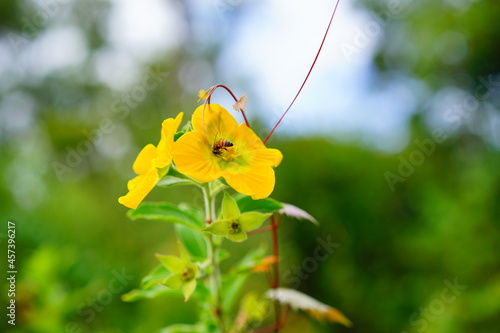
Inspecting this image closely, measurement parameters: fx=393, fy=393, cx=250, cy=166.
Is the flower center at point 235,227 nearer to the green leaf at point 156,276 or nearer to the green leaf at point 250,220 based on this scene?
the green leaf at point 250,220

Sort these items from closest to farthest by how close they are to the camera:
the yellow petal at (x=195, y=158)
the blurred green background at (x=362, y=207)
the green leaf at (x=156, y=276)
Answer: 1. the yellow petal at (x=195, y=158)
2. the green leaf at (x=156, y=276)
3. the blurred green background at (x=362, y=207)

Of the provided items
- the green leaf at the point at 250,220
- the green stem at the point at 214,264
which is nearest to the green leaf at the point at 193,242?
the green stem at the point at 214,264

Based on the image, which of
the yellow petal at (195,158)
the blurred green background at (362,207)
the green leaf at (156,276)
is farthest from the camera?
the blurred green background at (362,207)

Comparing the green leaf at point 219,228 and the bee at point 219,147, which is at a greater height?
the bee at point 219,147

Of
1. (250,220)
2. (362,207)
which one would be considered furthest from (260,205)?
(362,207)

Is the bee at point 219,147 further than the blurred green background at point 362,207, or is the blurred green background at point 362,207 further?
the blurred green background at point 362,207

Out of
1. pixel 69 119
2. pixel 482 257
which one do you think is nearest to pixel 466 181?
pixel 482 257

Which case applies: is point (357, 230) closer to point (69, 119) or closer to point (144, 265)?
point (144, 265)

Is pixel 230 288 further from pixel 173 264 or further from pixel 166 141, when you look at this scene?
pixel 166 141
